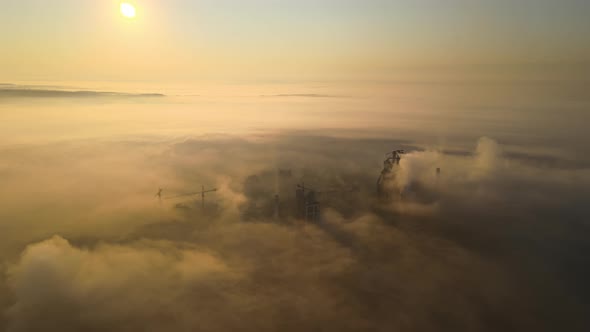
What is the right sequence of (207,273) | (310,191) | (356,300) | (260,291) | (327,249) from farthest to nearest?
(310,191), (327,249), (207,273), (260,291), (356,300)

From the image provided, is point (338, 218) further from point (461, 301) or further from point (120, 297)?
point (120, 297)

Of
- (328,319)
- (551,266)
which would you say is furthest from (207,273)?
(551,266)

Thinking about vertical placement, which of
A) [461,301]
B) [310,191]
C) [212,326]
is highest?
[310,191]

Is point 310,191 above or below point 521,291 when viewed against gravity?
above

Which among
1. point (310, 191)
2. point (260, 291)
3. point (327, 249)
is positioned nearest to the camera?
point (260, 291)

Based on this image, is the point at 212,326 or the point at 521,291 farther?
the point at 521,291

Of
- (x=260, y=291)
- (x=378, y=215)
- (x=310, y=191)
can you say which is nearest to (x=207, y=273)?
(x=260, y=291)

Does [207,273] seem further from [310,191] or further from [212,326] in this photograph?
[310,191]

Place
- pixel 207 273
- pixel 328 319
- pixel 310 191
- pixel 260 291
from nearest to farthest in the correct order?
pixel 328 319
pixel 260 291
pixel 207 273
pixel 310 191

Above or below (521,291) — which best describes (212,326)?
below
